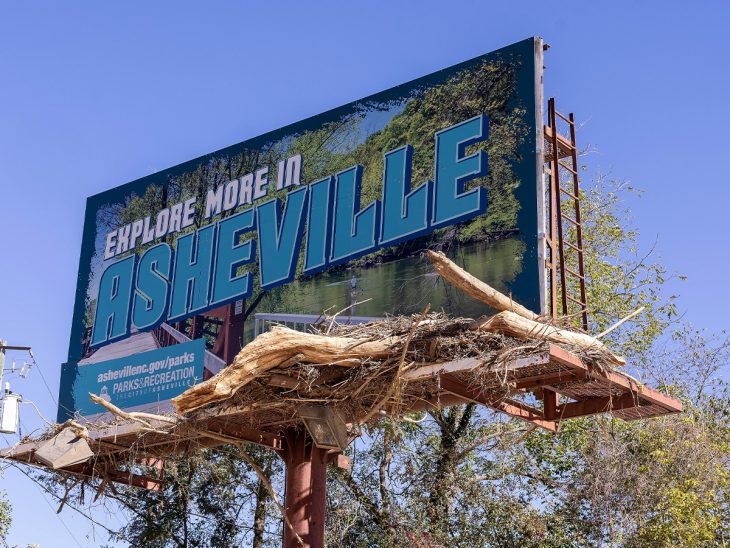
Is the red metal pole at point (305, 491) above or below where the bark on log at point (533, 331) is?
below

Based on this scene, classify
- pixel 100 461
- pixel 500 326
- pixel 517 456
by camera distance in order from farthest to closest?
pixel 517 456 → pixel 100 461 → pixel 500 326

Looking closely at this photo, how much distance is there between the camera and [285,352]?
11.1 metres

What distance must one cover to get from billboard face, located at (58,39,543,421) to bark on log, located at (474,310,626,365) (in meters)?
2.40

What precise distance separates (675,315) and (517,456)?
5080 mm

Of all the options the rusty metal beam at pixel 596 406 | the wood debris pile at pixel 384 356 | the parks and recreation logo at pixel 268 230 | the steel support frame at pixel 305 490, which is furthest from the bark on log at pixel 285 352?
the parks and recreation logo at pixel 268 230

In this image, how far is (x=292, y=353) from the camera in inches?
439

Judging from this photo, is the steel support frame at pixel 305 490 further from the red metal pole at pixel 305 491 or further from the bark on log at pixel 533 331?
the bark on log at pixel 533 331

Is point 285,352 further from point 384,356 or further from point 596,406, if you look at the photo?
point 596,406

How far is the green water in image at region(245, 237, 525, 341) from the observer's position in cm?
1400

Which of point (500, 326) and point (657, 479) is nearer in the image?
point (500, 326)

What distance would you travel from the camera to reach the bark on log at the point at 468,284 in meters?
10.7

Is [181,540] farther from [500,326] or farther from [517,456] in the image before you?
[500,326]

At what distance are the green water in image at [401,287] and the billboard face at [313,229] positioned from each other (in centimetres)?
2

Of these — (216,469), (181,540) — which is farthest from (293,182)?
(181,540)
